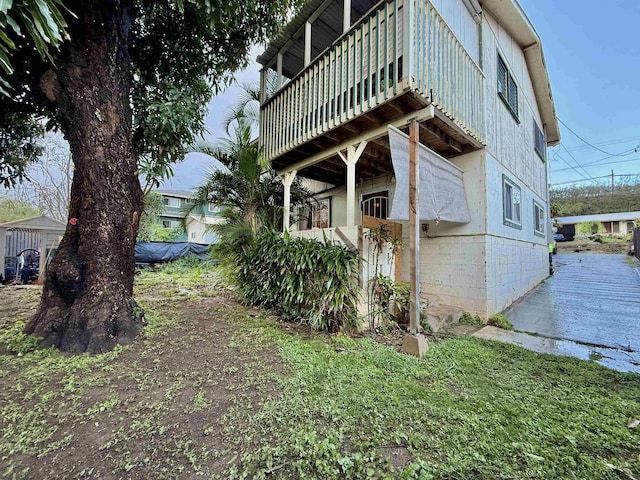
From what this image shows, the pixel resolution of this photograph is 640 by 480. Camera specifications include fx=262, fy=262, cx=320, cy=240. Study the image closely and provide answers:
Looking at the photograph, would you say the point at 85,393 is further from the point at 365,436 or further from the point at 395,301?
the point at 395,301

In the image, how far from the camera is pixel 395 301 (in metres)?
4.18

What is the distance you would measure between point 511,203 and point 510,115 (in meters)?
2.18

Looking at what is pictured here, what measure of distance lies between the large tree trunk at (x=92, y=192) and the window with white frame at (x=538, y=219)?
9.87m

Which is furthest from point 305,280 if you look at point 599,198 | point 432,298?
point 599,198

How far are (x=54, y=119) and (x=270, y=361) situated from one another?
3.93m

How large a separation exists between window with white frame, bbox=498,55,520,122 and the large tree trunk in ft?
22.5

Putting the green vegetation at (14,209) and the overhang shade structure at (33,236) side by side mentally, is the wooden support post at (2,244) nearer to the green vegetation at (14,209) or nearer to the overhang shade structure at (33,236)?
Answer: the overhang shade structure at (33,236)

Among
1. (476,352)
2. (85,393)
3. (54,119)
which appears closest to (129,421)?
(85,393)

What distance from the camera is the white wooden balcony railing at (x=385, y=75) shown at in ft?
11.3

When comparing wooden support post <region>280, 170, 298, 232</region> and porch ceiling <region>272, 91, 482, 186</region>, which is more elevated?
porch ceiling <region>272, 91, 482, 186</region>

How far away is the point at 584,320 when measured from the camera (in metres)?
4.52

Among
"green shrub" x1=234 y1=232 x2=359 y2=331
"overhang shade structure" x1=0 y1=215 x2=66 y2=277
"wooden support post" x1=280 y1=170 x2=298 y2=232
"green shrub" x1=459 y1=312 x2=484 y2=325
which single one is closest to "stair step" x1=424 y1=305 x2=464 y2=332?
"green shrub" x1=459 y1=312 x2=484 y2=325

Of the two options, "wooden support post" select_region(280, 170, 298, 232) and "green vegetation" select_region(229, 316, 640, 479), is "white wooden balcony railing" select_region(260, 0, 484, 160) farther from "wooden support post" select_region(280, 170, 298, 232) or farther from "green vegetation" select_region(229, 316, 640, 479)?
"green vegetation" select_region(229, 316, 640, 479)

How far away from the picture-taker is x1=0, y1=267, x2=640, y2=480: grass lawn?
142 centimetres
